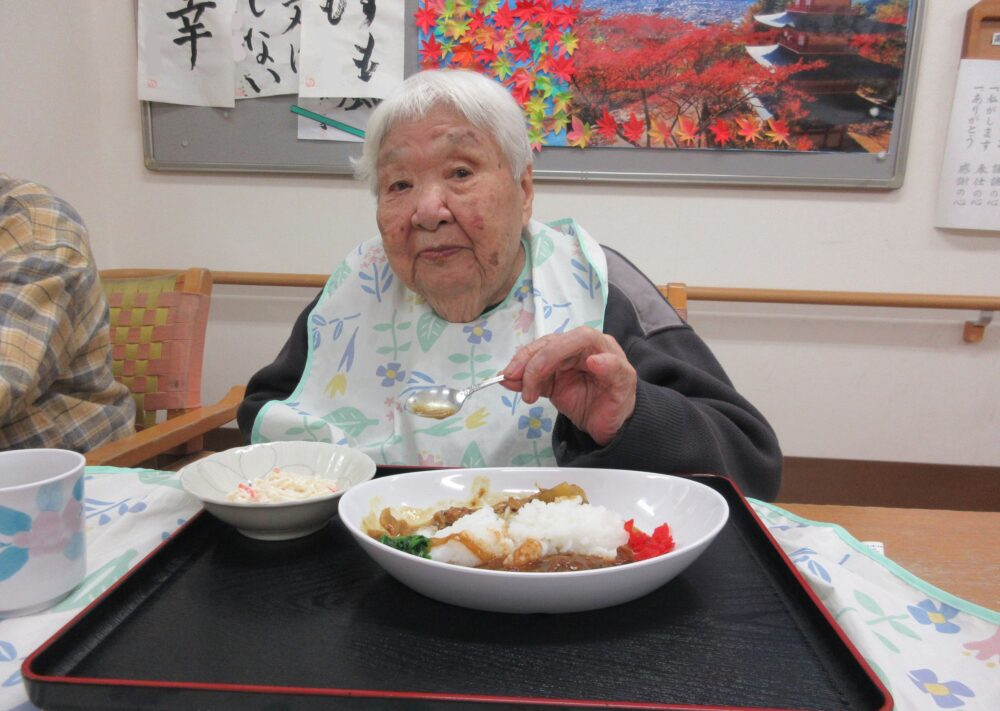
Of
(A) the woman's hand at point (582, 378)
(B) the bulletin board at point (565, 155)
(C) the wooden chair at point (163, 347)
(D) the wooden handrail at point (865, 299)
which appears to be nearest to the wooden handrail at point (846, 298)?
(D) the wooden handrail at point (865, 299)

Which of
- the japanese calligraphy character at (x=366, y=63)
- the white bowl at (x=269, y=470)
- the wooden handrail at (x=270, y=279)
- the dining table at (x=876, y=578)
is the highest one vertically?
the japanese calligraphy character at (x=366, y=63)

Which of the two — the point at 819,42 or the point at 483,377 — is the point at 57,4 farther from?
the point at 819,42

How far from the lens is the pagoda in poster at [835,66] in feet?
6.55

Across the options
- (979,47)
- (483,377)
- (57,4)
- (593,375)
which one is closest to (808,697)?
(593,375)

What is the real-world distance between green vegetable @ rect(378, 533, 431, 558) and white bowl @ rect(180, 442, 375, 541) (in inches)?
3.9

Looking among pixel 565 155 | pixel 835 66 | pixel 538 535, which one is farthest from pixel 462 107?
pixel 835 66

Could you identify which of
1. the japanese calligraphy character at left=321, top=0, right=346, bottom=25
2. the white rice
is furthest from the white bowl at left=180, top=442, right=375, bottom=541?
the japanese calligraphy character at left=321, top=0, right=346, bottom=25

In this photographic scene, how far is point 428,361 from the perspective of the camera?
1.21 m

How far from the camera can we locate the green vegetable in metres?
0.56

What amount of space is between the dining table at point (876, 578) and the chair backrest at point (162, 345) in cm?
64

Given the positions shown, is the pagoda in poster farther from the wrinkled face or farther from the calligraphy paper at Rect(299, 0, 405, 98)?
the wrinkled face

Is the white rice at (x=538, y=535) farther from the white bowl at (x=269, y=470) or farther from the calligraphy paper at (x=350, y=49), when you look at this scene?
the calligraphy paper at (x=350, y=49)

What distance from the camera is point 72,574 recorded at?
0.57 m

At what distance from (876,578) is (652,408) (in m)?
0.30
